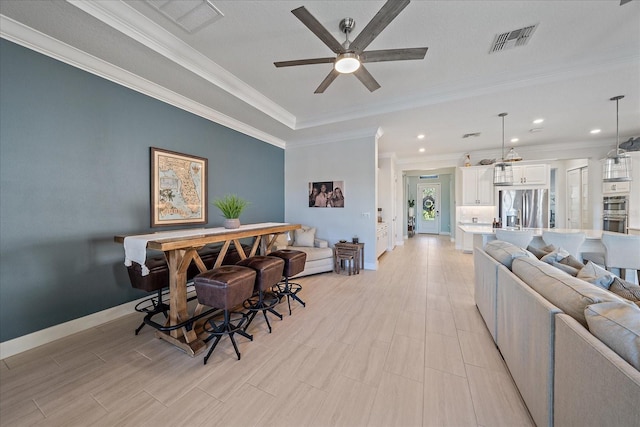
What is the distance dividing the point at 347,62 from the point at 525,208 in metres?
6.14

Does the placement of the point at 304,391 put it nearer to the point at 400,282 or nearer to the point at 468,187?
the point at 400,282

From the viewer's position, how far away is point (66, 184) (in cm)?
231

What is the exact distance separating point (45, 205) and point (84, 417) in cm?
192

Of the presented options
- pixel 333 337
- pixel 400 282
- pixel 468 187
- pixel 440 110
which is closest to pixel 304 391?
pixel 333 337

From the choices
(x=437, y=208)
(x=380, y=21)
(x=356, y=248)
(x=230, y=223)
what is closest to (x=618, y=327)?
(x=380, y=21)

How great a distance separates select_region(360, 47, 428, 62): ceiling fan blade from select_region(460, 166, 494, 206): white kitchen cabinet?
548cm

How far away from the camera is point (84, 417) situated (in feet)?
4.66

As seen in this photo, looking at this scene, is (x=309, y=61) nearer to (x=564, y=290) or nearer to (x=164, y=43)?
(x=164, y=43)

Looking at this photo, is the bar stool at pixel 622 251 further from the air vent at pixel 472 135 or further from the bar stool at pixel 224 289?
the bar stool at pixel 224 289

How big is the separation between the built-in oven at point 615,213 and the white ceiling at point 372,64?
157 cm

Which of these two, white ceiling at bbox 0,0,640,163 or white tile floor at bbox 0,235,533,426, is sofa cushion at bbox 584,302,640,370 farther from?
white ceiling at bbox 0,0,640,163

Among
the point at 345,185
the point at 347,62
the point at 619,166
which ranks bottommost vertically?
the point at 345,185

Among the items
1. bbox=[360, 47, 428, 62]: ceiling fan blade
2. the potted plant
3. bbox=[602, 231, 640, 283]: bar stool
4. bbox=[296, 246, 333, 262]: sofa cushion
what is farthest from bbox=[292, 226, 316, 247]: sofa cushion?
bbox=[602, 231, 640, 283]: bar stool

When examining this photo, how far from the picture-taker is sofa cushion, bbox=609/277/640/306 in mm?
1290
